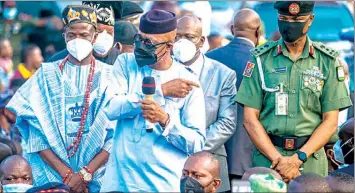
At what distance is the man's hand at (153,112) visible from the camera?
9500mm

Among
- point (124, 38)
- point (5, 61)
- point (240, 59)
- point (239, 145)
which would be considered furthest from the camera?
point (5, 61)

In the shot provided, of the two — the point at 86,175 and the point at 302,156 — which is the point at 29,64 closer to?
the point at 86,175

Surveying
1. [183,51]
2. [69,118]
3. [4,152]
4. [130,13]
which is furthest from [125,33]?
[69,118]

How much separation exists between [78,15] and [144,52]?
115 centimetres

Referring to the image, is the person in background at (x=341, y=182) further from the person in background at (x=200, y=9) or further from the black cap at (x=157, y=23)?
the person in background at (x=200, y=9)

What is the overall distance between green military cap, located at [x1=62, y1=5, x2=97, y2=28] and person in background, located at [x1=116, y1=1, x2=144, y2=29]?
187 centimetres

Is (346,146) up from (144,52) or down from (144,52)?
down

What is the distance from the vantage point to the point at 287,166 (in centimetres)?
987

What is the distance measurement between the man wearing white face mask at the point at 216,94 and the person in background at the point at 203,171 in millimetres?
697

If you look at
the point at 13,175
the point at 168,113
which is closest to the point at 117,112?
the point at 168,113

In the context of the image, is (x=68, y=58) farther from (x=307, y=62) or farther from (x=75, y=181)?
(x=307, y=62)

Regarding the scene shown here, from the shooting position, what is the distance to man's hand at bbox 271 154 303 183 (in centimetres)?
984

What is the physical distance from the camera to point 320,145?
1005cm

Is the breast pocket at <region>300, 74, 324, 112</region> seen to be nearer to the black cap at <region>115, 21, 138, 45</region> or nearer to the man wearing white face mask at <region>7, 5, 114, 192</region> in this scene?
the man wearing white face mask at <region>7, 5, 114, 192</region>
